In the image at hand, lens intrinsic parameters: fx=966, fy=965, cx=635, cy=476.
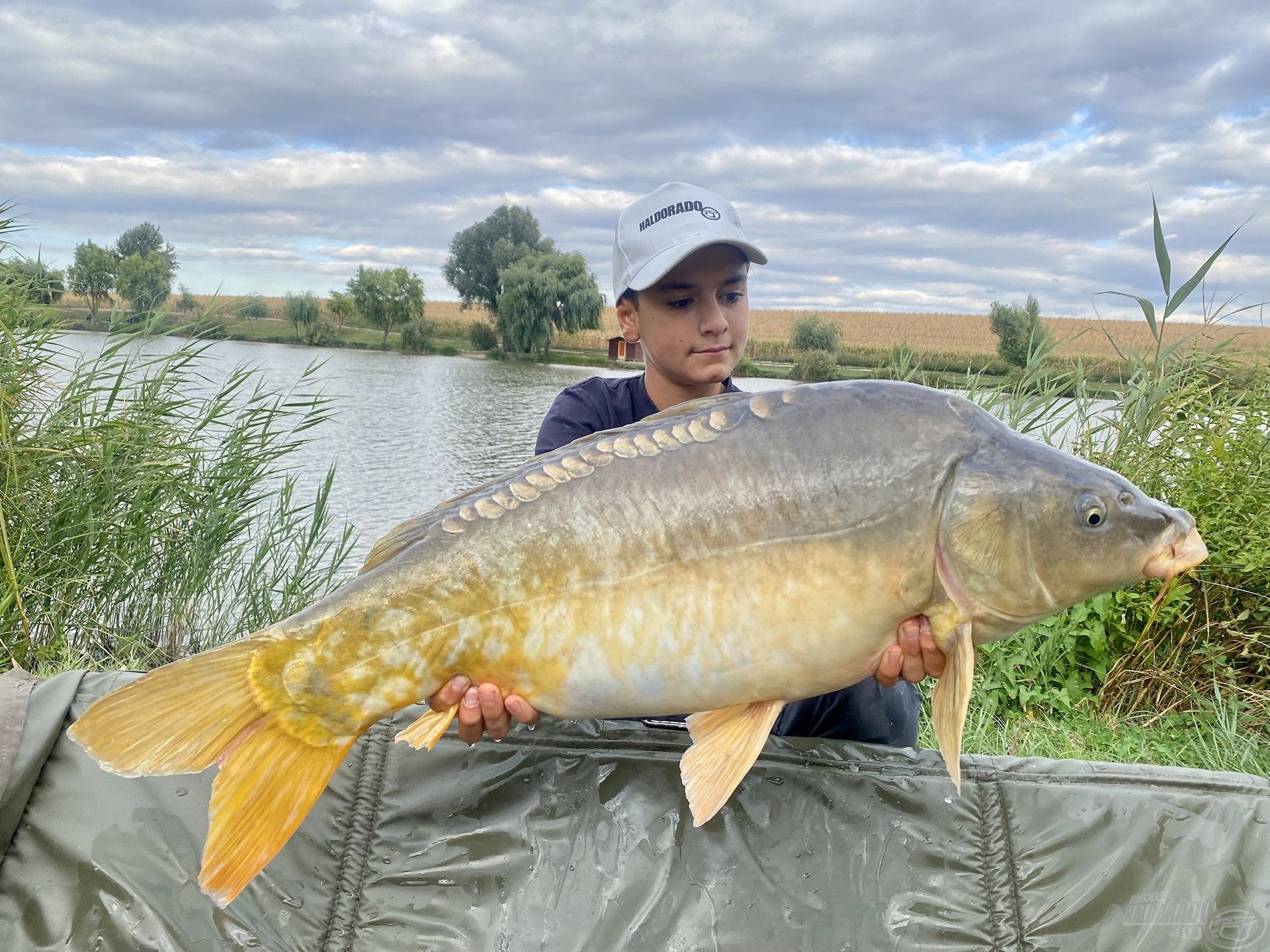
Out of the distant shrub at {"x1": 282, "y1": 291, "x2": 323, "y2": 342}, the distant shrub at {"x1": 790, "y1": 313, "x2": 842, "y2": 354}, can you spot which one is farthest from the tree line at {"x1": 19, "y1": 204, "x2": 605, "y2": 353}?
the distant shrub at {"x1": 790, "y1": 313, "x2": 842, "y2": 354}

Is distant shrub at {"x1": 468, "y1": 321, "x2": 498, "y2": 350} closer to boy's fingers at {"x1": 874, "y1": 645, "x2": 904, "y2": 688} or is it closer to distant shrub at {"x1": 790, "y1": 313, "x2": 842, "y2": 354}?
distant shrub at {"x1": 790, "y1": 313, "x2": 842, "y2": 354}

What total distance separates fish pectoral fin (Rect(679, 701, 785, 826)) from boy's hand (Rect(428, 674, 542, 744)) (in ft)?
0.85

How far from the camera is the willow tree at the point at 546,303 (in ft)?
99.9

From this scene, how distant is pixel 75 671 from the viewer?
1.83 meters

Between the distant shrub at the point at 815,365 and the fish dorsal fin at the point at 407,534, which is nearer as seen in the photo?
the fish dorsal fin at the point at 407,534

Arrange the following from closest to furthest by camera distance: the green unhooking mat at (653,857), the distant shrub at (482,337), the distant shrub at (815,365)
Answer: the green unhooking mat at (653,857)
the distant shrub at (815,365)
the distant shrub at (482,337)

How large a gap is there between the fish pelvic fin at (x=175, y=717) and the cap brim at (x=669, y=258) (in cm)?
114

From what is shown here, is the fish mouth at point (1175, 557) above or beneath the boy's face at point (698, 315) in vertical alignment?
beneath

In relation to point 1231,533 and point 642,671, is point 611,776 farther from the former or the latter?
point 1231,533

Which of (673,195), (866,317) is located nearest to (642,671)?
(673,195)

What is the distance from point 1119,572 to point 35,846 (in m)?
1.76

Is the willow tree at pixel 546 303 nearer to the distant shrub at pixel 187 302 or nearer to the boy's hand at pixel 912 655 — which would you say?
the distant shrub at pixel 187 302

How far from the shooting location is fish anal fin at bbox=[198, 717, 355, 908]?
4.22ft

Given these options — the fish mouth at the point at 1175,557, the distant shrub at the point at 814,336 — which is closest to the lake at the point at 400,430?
the fish mouth at the point at 1175,557
